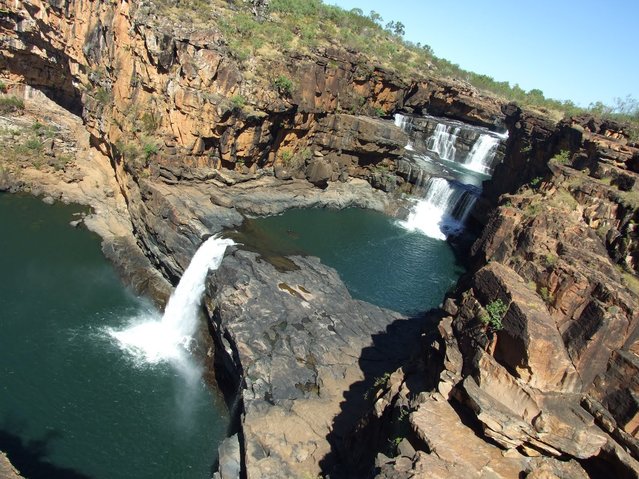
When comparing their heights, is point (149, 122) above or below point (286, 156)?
above

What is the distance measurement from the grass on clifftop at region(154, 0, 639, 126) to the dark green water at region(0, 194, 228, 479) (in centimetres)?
2088

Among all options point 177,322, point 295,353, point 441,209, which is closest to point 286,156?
point 441,209

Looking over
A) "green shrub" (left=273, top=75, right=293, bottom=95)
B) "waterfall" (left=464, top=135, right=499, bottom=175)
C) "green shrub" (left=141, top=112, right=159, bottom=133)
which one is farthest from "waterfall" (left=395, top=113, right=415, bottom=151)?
"green shrub" (left=141, top=112, right=159, bottom=133)

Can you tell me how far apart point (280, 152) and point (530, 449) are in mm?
33419

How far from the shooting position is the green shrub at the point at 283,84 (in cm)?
3731

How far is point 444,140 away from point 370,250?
2229 cm

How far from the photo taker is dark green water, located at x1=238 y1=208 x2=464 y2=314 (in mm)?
30266

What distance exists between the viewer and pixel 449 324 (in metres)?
16.6

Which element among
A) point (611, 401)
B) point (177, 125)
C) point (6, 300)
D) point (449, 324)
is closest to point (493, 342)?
point (449, 324)

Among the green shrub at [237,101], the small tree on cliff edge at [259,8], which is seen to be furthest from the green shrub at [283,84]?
the small tree on cliff edge at [259,8]

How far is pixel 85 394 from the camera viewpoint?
782 inches

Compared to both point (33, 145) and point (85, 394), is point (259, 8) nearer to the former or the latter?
point (33, 145)

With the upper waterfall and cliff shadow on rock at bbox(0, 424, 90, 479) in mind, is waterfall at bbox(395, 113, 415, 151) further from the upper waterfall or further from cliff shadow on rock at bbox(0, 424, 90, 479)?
cliff shadow on rock at bbox(0, 424, 90, 479)

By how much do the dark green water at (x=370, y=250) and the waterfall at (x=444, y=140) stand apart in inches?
556
